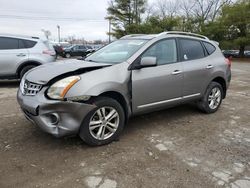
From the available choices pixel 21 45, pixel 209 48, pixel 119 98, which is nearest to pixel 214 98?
pixel 209 48

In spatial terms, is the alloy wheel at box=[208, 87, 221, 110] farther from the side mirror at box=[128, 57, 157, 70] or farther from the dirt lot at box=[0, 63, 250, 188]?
the side mirror at box=[128, 57, 157, 70]

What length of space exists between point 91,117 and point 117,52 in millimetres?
1404

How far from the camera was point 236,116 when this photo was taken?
523 centimetres

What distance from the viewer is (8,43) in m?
8.33

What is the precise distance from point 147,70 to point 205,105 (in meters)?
1.85

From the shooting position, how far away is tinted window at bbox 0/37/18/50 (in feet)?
27.1

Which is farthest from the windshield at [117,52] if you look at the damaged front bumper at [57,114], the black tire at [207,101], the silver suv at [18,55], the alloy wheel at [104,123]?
the silver suv at [18,55]

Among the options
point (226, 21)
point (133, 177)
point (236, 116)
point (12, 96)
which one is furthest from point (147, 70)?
point (226, 21)

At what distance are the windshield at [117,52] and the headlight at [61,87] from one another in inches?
33.7

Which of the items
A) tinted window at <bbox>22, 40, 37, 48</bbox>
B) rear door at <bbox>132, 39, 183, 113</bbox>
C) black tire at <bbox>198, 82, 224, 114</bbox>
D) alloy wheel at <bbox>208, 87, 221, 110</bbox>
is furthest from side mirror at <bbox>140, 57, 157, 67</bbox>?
tinted window at <bbox>22, 40, 37, 48</bbox>

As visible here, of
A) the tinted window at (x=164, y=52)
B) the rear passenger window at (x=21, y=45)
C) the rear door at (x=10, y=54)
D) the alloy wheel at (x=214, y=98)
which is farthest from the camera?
the rear passenger window at (x=21, y=45)

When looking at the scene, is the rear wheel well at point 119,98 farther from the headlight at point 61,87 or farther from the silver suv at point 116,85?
the headlight at point 61,87

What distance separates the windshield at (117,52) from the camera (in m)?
4.08

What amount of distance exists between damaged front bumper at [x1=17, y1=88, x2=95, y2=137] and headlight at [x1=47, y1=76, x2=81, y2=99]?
0.08 meters
